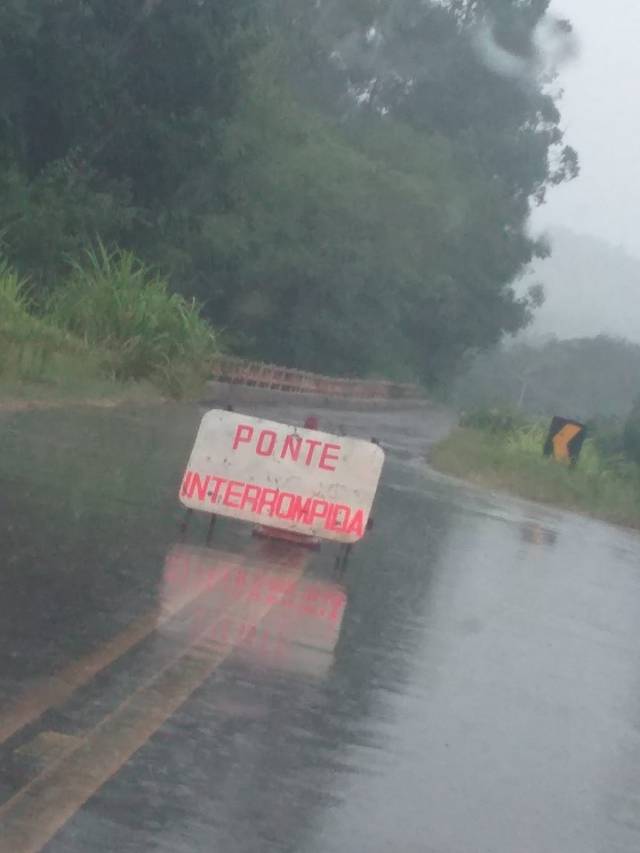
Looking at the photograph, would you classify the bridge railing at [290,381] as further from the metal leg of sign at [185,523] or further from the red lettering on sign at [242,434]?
the red lettering on sign at [242,434]

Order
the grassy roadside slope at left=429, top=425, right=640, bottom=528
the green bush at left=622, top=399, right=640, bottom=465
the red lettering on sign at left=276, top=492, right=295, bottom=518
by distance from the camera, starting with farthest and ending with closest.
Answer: the green bush at left=622, top=399, right=640, bottom=465, the grassy roadside slope at left=429, top=425, right=640, bottom=528, the red lettering on sign at left=276, top=492, right=295, bottom=518

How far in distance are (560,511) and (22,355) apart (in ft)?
27.2

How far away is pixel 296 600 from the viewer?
433 inches

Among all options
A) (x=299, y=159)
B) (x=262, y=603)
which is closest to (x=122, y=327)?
(x=262, y=603)

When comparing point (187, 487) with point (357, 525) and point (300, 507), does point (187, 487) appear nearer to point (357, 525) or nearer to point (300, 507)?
point (300, 507)

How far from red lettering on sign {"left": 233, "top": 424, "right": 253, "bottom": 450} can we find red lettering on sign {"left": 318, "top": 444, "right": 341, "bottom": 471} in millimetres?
560

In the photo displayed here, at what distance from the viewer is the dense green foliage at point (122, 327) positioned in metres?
29.9

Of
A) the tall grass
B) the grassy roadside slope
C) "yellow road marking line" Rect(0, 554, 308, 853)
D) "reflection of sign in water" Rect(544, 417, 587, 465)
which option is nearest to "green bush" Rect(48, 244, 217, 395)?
the tall grass

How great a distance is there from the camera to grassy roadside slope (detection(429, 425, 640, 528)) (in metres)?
28.1

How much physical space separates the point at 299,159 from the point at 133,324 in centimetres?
3363

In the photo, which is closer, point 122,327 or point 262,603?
point 262,603

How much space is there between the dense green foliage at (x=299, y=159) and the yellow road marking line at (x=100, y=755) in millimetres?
29040

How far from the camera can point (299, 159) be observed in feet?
214

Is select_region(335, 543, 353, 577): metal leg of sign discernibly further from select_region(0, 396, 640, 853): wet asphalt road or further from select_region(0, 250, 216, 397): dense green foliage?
select_region(0, 250, 216, 397): dense green foliage
